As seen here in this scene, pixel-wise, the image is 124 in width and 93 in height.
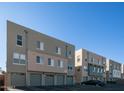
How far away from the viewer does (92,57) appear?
6069cm

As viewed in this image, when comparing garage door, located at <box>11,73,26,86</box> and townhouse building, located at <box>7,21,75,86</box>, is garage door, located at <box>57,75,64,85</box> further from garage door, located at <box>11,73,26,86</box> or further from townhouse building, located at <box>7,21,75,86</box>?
garage door, located at <box>11,73,26,86</box>

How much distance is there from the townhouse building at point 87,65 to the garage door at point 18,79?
23.8 meters

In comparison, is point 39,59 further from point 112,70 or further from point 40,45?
point 112,70

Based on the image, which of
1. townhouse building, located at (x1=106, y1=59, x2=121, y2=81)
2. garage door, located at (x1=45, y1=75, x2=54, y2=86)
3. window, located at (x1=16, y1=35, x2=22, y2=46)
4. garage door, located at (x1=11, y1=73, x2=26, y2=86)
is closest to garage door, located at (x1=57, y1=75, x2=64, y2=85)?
garage door, located at (x1=45, y1=75, x2=54, y2=86)

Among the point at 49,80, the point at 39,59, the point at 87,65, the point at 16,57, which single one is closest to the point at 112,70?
the point at 87,65

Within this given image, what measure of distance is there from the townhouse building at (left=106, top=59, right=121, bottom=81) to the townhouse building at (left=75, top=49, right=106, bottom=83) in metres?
11.1

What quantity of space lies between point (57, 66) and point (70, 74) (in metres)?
6.92

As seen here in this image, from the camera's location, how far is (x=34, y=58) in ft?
110

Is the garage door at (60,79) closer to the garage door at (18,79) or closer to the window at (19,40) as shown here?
the garage door at (18,79)

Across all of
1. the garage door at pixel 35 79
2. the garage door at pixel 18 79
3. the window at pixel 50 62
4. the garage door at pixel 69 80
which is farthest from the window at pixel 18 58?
the garage door at pixel 69 80

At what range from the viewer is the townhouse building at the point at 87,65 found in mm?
54147

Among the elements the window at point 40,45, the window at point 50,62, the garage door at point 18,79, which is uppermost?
the window at point 40,45

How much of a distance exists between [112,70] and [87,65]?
87.1 ft

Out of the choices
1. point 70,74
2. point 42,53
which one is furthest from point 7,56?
point 70,74
